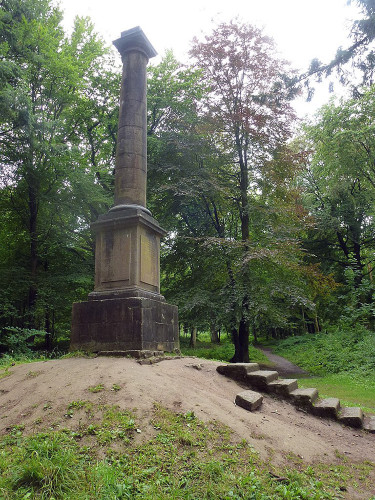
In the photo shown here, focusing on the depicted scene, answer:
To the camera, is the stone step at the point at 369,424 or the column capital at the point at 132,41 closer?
the stone step at the point at 369,424

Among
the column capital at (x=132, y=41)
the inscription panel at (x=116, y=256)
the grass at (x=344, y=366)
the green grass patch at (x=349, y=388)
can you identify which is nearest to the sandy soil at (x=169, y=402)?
the inscription panel at (x=116, y=256)

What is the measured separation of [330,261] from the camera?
2309 centimetres

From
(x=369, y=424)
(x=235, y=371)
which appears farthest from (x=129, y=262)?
(x=369, y=424)

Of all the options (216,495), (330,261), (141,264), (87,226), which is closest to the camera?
(216,495)

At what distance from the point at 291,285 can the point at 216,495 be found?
11.6 meters

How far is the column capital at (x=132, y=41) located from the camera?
7965mm

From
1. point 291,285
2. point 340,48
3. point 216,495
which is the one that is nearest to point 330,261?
point 291,285

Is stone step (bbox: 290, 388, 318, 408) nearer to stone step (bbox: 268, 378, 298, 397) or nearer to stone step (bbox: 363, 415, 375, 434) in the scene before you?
stone step (bbox: 268, 378, 298, 397)

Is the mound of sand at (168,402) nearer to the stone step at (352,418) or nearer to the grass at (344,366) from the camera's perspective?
the stone step at (352,418)

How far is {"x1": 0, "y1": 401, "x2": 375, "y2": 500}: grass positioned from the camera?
283cm

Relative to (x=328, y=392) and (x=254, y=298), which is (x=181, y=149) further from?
(x=328, y=392)

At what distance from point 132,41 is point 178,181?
755cm

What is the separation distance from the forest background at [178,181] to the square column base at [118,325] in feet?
22.1

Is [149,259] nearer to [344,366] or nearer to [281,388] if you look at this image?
[281,388]
